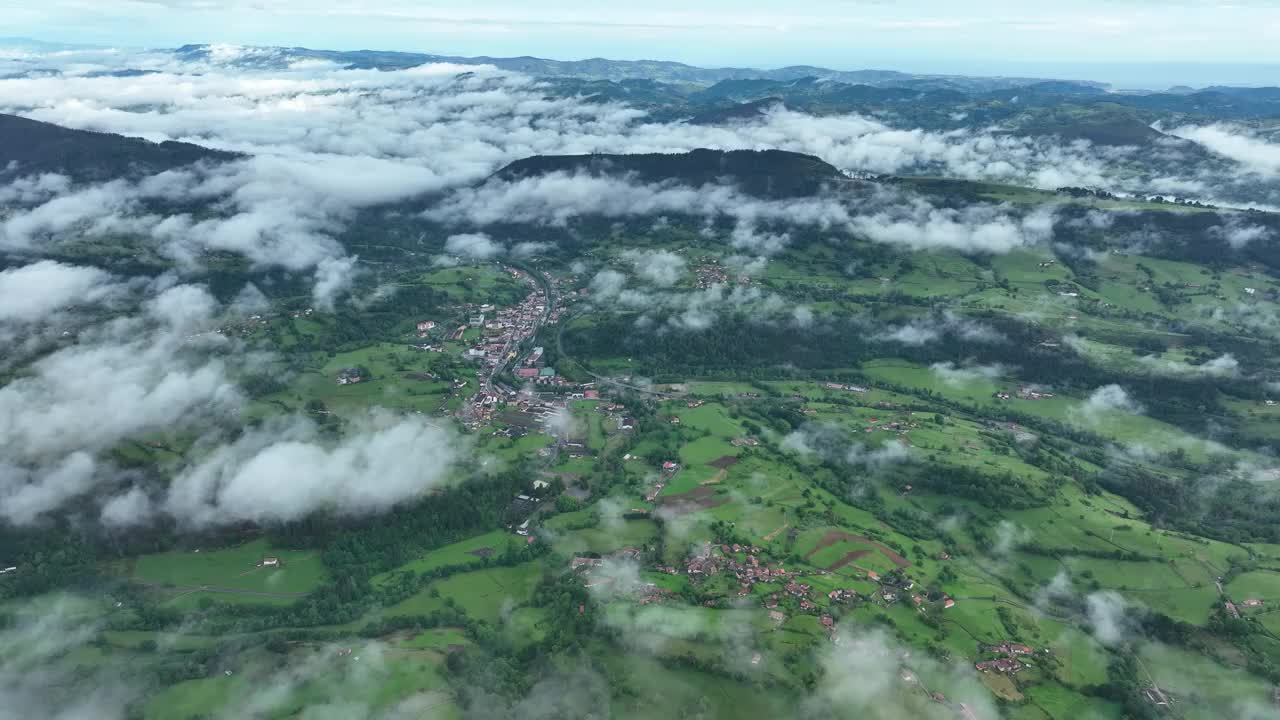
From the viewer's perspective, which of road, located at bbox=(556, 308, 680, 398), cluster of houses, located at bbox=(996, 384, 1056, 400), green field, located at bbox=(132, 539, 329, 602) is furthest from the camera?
road, located at bbox=(556, 308, 680, 398)

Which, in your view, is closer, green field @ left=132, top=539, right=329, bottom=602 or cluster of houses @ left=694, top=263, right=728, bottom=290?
green field @ left=132, top=539, right=329, bottom=602

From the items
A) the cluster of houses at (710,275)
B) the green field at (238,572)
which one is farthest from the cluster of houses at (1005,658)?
the cluster of houses at (710,275)

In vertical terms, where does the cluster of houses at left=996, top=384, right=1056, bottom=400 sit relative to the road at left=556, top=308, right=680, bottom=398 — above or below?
above

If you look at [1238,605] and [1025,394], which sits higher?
[1025,394]

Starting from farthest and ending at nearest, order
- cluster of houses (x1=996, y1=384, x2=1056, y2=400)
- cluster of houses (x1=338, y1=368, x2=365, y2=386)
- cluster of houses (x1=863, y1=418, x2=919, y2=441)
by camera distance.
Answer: cluster of houses (x1=338, y1=368, x2=365, y2=386), cluster of houses (x1=996, y1=384, x2=1056, y2=400), cluster of houses (x1=863, y1=418, x2=919, y2=441)

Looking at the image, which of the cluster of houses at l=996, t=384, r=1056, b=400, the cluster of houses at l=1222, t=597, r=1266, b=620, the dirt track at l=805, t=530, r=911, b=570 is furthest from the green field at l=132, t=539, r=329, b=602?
the cluster of houses at l=996, t=384, r=1056, b=400

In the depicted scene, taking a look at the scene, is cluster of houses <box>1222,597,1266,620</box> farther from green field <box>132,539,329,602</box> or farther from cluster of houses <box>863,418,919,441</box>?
green field <box>132,539,329,602</box>

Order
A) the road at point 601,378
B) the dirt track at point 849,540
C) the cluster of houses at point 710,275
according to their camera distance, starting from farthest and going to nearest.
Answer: the cluster of houses at point 710,275 < the road at point 601,378 < the dirt track at point 849,540

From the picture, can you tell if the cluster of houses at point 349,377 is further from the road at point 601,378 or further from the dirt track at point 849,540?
the dirt track at point 849,540

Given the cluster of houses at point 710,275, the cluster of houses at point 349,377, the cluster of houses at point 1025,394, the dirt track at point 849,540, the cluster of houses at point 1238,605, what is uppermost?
the cluster of houses at point 710,275

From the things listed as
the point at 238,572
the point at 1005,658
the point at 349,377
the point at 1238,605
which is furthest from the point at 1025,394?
the point at 238,572

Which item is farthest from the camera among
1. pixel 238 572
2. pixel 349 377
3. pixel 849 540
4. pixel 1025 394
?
pixel 349 377

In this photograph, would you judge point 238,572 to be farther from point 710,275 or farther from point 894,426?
point 710,275
